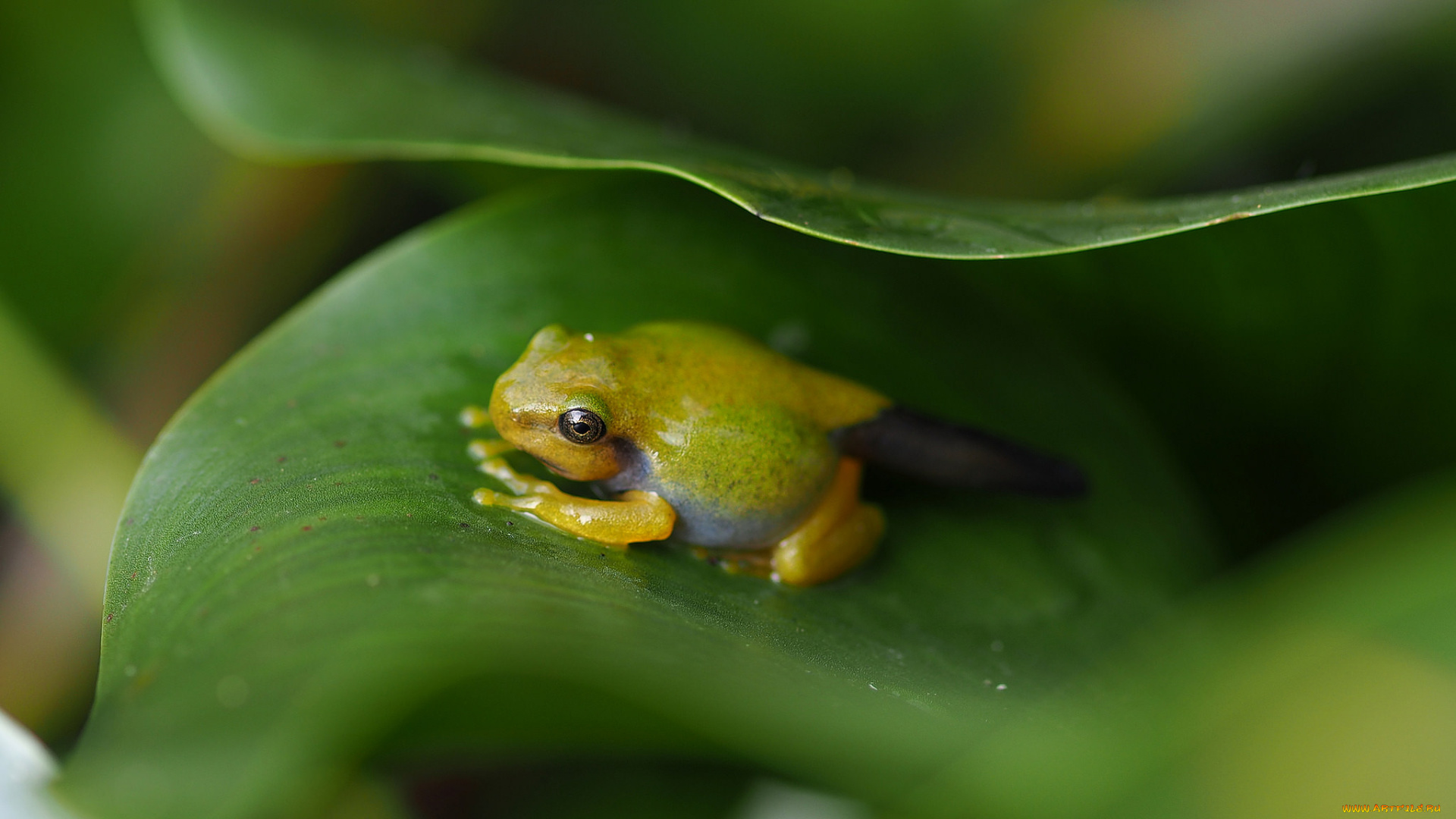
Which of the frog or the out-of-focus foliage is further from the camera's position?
the out-of-focus foliage

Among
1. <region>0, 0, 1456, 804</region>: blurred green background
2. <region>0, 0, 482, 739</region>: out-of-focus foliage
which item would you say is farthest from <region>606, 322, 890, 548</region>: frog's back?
<region>0, 0, 482, 739</region>: out-of-focus foliage

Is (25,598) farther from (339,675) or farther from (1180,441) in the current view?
(1180,441)

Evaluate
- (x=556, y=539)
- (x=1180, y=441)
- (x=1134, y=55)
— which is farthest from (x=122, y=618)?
(x=1134, y=55)

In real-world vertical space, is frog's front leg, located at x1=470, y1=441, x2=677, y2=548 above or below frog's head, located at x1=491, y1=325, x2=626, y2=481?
below

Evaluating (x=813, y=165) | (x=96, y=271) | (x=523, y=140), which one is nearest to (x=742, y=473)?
(x=523, y=140)

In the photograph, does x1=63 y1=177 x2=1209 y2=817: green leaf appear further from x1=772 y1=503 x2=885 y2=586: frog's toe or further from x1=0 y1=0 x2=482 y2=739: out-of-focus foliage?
x1=0 y1=0 x2=482 y2=739: out-of-focus foliage

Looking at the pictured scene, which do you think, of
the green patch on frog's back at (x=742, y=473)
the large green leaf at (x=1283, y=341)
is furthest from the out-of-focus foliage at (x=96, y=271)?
the large green leaf at (x=1283, y=341)

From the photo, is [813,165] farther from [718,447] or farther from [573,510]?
[573,510]
